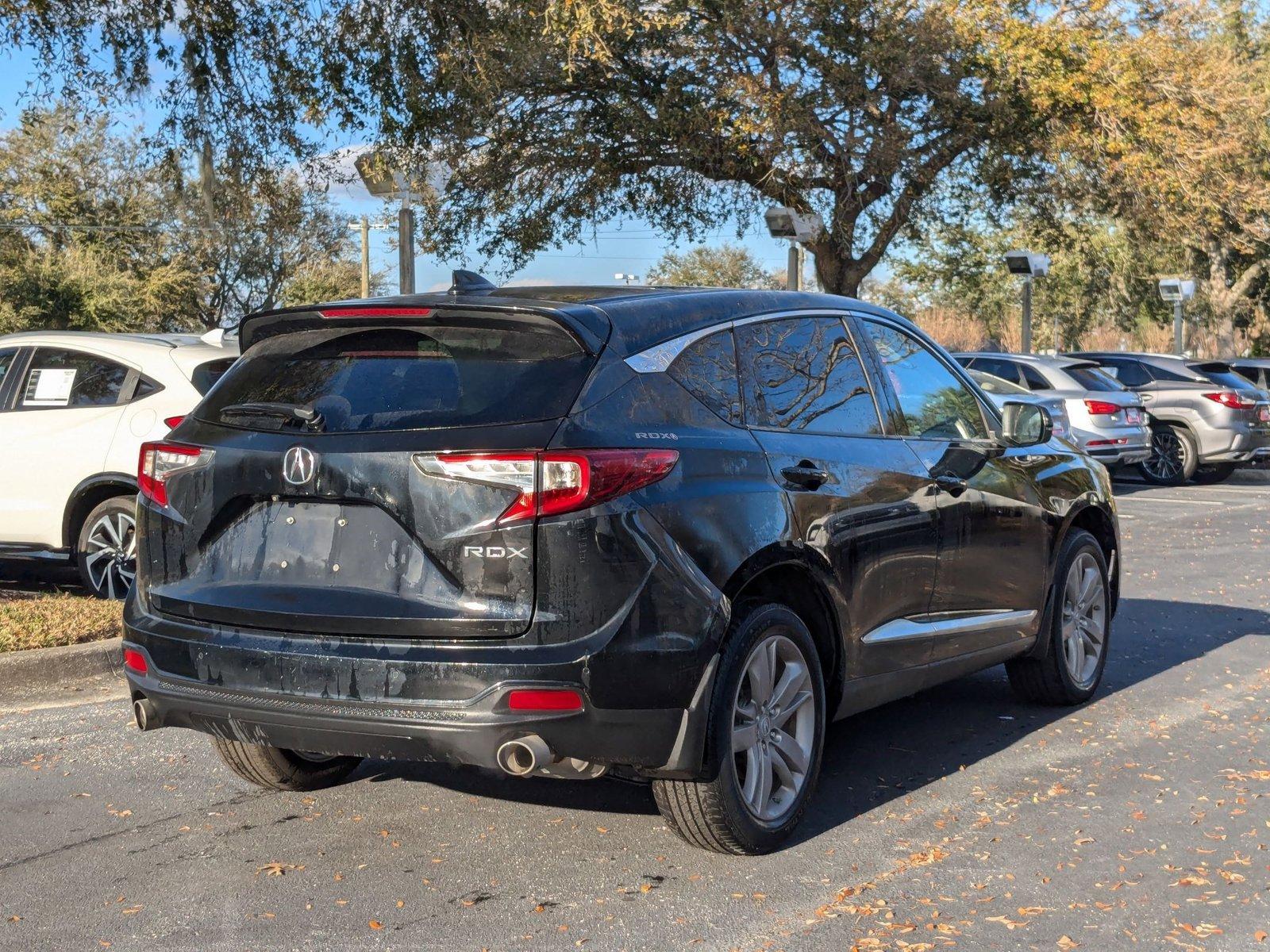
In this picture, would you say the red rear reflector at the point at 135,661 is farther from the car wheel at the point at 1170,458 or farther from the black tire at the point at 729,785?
the car wheel at the point at 1170,458

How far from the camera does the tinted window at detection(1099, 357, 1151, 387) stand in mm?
21719

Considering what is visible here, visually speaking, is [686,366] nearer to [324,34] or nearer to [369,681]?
[369,681]

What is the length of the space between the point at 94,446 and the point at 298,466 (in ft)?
17.9

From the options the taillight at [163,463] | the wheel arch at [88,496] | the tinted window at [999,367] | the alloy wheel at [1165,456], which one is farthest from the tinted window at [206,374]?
the alloy wheel at [1165,456]

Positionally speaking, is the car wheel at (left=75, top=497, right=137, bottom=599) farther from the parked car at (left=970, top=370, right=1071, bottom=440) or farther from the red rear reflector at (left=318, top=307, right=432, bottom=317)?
the parked car at (left=970, top=370, right=1071, bottom=440)

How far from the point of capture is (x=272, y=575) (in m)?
4.34

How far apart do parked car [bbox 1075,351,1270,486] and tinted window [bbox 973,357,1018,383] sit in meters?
2.69

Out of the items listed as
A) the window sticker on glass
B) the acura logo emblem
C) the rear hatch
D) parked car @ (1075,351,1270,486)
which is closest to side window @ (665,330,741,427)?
the rear hatch

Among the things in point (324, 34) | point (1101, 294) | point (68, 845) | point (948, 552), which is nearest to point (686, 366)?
point (948, 552)

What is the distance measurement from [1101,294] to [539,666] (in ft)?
186

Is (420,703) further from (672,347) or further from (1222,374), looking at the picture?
(1222,374)

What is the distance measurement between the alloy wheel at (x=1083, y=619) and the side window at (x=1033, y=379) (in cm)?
1237

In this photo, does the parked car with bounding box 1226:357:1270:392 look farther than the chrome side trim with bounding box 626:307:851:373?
Yes

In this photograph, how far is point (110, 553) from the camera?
933 cm
